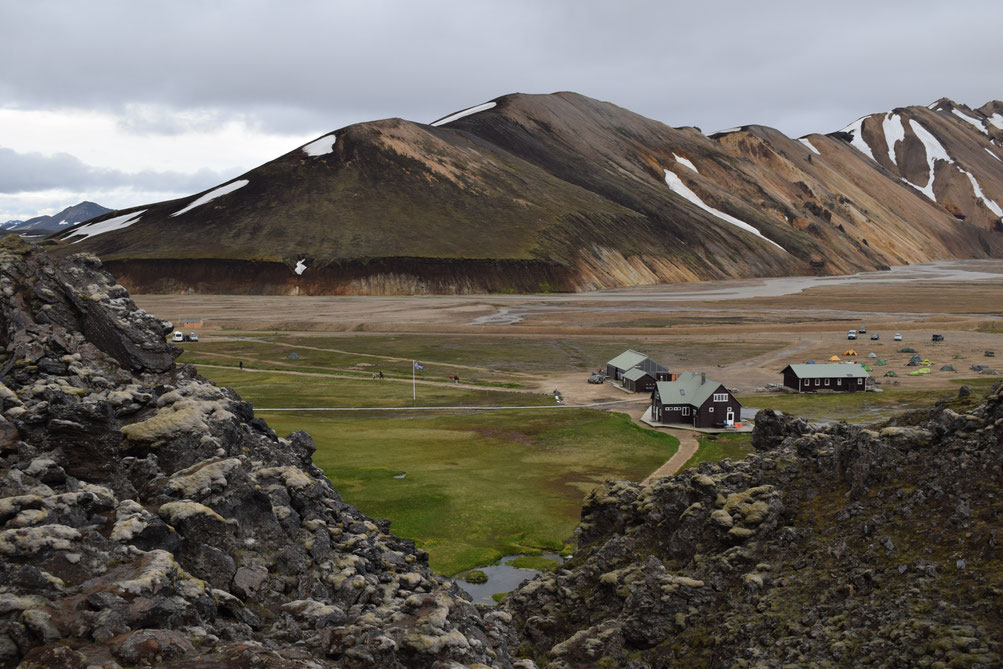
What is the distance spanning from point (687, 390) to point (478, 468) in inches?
1112

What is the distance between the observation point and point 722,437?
238 ft

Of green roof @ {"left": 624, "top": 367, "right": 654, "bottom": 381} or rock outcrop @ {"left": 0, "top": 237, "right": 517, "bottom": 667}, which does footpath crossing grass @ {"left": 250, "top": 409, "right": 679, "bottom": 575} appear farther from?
rock outcrop @ {"left": 0, "top": 237, "right": 517, "bottom": 667}

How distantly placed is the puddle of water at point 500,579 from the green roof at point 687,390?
38.5 meters

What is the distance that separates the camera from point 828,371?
321 feet

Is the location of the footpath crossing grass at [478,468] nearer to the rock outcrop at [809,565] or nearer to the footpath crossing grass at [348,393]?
the footpath crossing grass at [348,393]

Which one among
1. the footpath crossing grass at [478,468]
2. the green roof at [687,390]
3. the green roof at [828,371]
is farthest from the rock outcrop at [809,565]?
the green roof at [828,371]

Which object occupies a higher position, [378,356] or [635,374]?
[378,356]

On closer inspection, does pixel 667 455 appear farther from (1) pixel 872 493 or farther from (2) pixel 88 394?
(2) pixel 88 394

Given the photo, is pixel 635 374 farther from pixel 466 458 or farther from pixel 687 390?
pixel 466 458

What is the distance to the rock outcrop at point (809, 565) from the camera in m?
19.6

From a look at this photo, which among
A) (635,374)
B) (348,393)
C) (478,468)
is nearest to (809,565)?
(478,468)

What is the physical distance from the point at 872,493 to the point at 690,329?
444ft

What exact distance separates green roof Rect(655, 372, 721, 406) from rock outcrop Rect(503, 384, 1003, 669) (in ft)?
156

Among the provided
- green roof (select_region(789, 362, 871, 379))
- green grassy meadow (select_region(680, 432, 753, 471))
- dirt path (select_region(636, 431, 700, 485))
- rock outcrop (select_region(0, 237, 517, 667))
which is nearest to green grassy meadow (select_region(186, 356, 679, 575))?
dirt path (select_region(636, 431, 700, 485))
